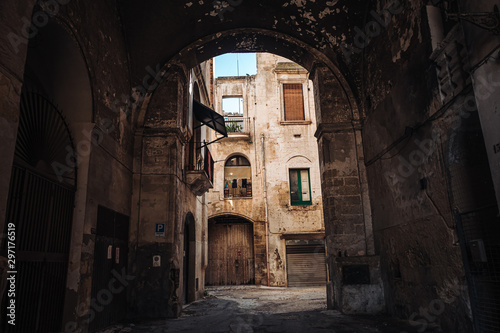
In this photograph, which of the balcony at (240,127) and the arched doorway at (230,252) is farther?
the balcony at (240,127)

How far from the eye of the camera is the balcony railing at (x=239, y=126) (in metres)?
18.8

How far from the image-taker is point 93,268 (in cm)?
559

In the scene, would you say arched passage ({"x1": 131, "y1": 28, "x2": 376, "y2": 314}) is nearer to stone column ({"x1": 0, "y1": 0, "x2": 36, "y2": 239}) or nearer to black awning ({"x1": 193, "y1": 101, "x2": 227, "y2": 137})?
black awning ({"x1": 193, "y1": 101, "x2": 227, "y2": 137})

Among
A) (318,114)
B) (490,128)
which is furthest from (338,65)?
(490,128)

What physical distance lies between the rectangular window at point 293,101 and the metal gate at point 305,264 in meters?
6.48

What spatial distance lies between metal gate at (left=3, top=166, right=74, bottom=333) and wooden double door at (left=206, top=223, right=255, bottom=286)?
13.7m

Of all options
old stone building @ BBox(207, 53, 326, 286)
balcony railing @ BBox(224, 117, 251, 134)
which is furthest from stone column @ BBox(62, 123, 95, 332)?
balcony railing @ BBox(224, 117, 251, 134)

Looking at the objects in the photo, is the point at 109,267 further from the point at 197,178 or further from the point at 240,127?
the point at 240,127

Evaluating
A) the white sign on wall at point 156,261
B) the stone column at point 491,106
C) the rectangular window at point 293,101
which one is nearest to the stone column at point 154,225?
the white sign on wall at point 156,261

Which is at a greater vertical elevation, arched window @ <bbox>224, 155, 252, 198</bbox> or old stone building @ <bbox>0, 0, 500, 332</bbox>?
arched window @ <bbox>224, 155, 252, 198</bbox>

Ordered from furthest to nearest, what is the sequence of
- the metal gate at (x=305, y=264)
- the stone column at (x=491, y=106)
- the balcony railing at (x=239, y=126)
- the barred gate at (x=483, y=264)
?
the balcony railing at (x=239, y=126)
the metal gate at (x=305, y=264)
the barred gate at (x=483, y=264)
the stone column at (x=491, y=106)

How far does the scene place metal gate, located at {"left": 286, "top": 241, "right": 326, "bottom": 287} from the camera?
663 inches

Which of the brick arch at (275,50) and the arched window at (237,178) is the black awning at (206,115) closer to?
the brick arch at (275,50)

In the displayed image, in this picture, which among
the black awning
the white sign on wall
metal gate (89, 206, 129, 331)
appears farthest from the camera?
the black awning
